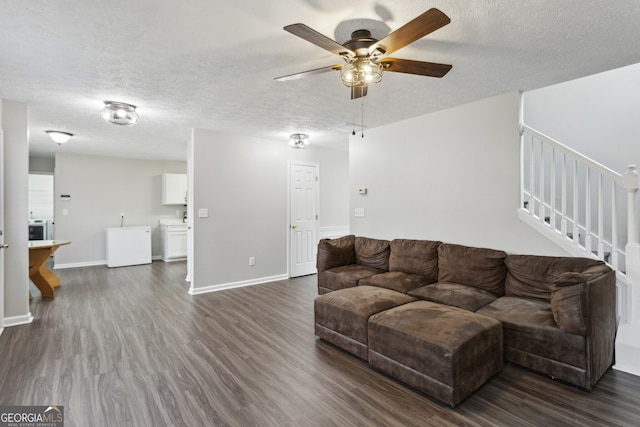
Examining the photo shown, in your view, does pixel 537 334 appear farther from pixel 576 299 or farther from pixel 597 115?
pixel 597 115

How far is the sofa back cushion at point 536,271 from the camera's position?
2668mm

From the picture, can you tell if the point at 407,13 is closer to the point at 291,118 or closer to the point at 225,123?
the point at 291,118

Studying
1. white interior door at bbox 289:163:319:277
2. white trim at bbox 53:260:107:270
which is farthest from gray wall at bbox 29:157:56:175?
white interior door at bbox 289:163:319:277

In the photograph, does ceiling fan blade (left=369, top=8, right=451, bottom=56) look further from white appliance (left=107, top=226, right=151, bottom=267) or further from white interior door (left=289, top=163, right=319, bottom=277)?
white appliance (left=107, top=226, right=151, bottom=267)

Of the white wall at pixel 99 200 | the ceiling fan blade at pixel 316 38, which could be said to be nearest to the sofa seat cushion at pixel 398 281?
the ceiling fan blade at pixel 316 38

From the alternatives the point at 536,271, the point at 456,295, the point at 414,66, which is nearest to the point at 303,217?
the point at 456,295

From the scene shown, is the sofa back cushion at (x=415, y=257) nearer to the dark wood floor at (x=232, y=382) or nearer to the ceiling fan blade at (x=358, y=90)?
the dark wood floor at (x=232, y=382)

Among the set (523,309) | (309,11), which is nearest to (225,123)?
(309,11)

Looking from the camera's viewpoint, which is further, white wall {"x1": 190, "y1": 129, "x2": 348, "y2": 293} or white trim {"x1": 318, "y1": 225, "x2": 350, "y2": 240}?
white trim {"x1": 318, "y1": 225, "x2": 350, "y2": 240}

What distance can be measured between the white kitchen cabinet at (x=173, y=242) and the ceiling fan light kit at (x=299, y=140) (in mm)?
3884

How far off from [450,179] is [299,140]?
2.44 m

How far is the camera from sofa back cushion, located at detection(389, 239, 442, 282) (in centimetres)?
364

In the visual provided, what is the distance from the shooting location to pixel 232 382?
2279 mm

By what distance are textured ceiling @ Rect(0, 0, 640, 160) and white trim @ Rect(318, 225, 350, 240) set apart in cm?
280
